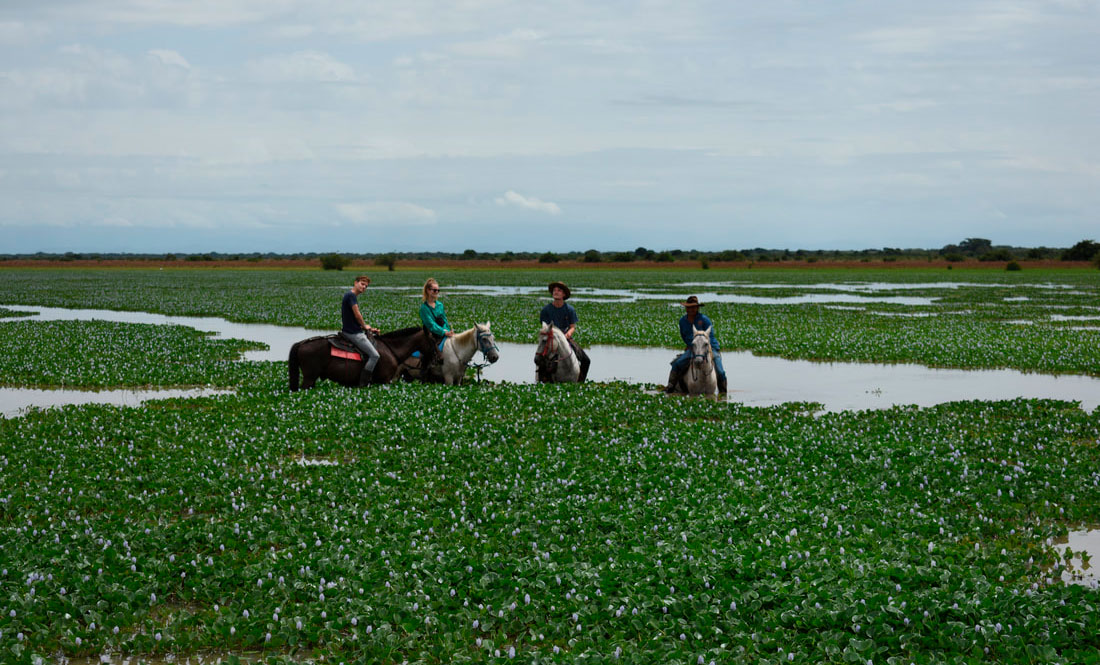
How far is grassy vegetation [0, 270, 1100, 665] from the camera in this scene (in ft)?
26.8

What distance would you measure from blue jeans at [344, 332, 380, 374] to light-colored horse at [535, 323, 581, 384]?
14.1 ft

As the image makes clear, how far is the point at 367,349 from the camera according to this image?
22016 mm

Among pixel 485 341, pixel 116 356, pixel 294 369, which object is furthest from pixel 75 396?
pixel 485 341

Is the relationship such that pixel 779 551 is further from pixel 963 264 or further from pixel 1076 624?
pixel 963 264

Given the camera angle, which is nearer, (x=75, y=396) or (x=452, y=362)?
(x=75, y=396)

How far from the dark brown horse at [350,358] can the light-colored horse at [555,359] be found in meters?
2.90

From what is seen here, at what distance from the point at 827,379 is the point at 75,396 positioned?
2034 centimetres

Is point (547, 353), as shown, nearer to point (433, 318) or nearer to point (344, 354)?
point (433, 318)

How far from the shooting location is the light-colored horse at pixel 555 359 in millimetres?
23375

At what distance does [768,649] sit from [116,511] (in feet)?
29.6

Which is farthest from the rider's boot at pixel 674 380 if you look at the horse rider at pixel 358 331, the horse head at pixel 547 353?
the horse rider at pixel 358 331

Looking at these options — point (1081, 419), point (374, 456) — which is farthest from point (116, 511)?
point (1081, 419)

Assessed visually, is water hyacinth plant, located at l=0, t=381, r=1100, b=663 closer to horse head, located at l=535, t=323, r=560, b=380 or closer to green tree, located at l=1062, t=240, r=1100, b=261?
horse head, located at l=535, t=323, r=560, b=380

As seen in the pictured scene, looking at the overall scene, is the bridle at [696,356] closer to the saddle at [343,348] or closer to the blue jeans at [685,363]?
the blue jeans at [685,363]
